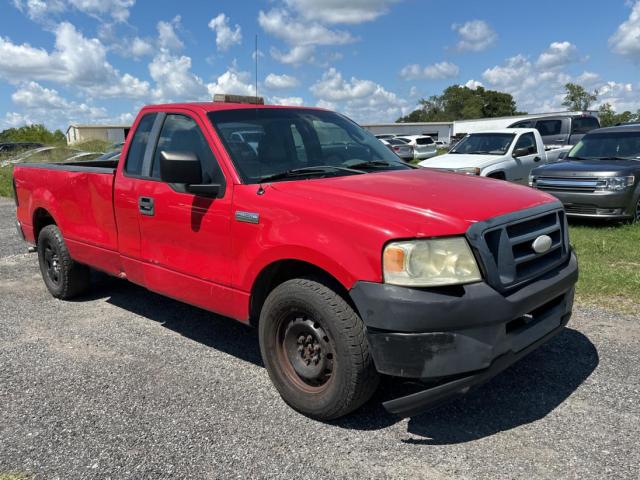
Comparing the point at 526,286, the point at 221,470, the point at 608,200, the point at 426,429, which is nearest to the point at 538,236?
the point at 526,286

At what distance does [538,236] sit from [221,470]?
7.27 ft

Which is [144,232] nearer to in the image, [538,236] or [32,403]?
[32,403]

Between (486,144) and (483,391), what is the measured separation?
9643 millimetres

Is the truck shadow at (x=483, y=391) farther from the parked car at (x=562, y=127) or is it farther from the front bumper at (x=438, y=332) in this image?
the parked car at (x=562, y=127)

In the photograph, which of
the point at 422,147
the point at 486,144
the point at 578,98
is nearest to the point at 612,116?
the point at 578,98

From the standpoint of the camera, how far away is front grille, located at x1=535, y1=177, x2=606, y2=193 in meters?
8.98

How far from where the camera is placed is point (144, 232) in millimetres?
4309

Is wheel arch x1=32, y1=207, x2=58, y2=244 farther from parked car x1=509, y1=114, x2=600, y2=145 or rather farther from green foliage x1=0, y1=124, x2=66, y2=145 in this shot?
green foliage x1=0, y1=124, x2=66, y2=145

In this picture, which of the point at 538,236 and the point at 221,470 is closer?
the point at 221,470

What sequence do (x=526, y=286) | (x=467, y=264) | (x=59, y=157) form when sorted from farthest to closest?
(x=59, y=157), (x=526, y=286), (x=467, y=264)

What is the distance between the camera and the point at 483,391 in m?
3.62

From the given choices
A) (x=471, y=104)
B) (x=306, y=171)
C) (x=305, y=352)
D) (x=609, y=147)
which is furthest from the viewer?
(x=471, y=104)

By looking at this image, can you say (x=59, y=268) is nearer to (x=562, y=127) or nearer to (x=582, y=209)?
(x=582, y=209)

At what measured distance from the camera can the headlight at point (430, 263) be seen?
274 cm
